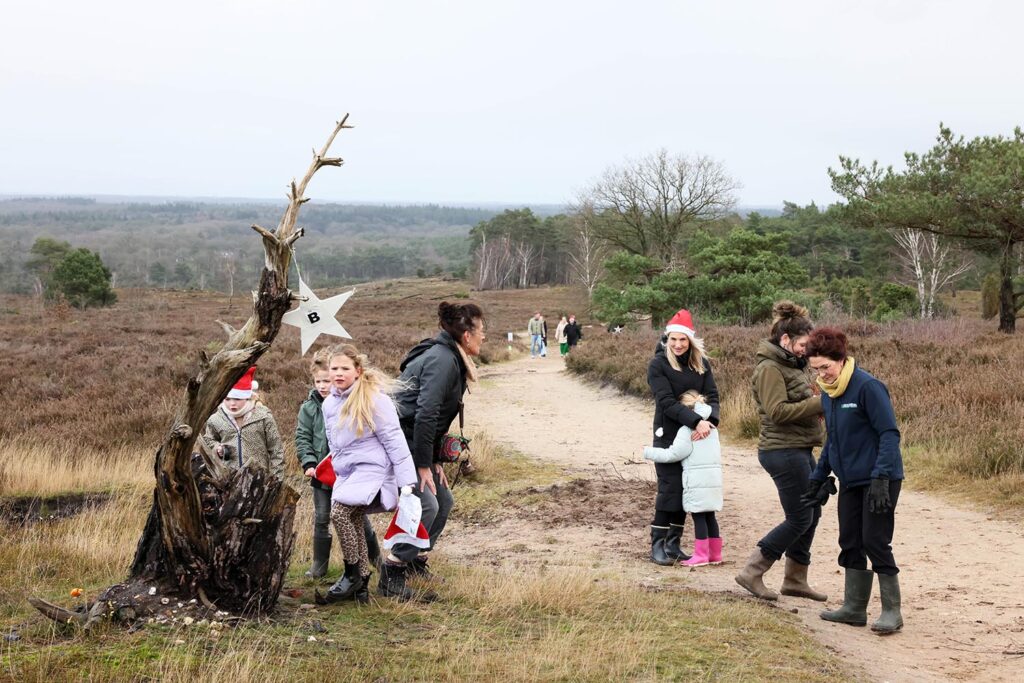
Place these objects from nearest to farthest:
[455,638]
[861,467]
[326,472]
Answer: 1. [455,638]
2. [861,467]
3. [326,472]

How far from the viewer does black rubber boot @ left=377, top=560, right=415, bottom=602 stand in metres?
5.25

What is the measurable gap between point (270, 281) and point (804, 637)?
11.0 feet

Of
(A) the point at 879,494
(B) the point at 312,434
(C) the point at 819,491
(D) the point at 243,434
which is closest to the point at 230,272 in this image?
(B) the point at 312,434

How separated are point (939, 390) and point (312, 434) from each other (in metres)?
9.10

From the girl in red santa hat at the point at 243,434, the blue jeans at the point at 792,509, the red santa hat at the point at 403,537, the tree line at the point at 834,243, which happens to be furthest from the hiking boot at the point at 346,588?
the tree line at the point at 834,243

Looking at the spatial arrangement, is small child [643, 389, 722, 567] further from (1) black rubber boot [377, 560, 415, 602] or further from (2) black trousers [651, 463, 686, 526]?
(1) black rubber boot [377, 560, 415, 602]

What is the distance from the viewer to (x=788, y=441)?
20.2 feet

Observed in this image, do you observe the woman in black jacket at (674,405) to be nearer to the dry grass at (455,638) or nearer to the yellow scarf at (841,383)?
the dry grass at (455,638)

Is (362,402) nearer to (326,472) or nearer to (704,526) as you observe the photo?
(326,472)

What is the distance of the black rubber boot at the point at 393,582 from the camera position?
5250 mm

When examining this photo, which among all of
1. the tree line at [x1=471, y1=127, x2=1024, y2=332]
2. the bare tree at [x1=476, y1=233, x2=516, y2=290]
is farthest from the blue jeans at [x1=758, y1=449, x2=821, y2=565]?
the bare tree at [x1=476, y1=233, x2=516, y2=290]

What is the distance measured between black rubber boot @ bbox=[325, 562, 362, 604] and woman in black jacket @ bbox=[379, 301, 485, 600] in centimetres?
19

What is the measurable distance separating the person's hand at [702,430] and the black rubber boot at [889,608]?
5.36ft

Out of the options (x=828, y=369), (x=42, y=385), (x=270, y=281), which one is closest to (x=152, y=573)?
(x=270, y=281)
